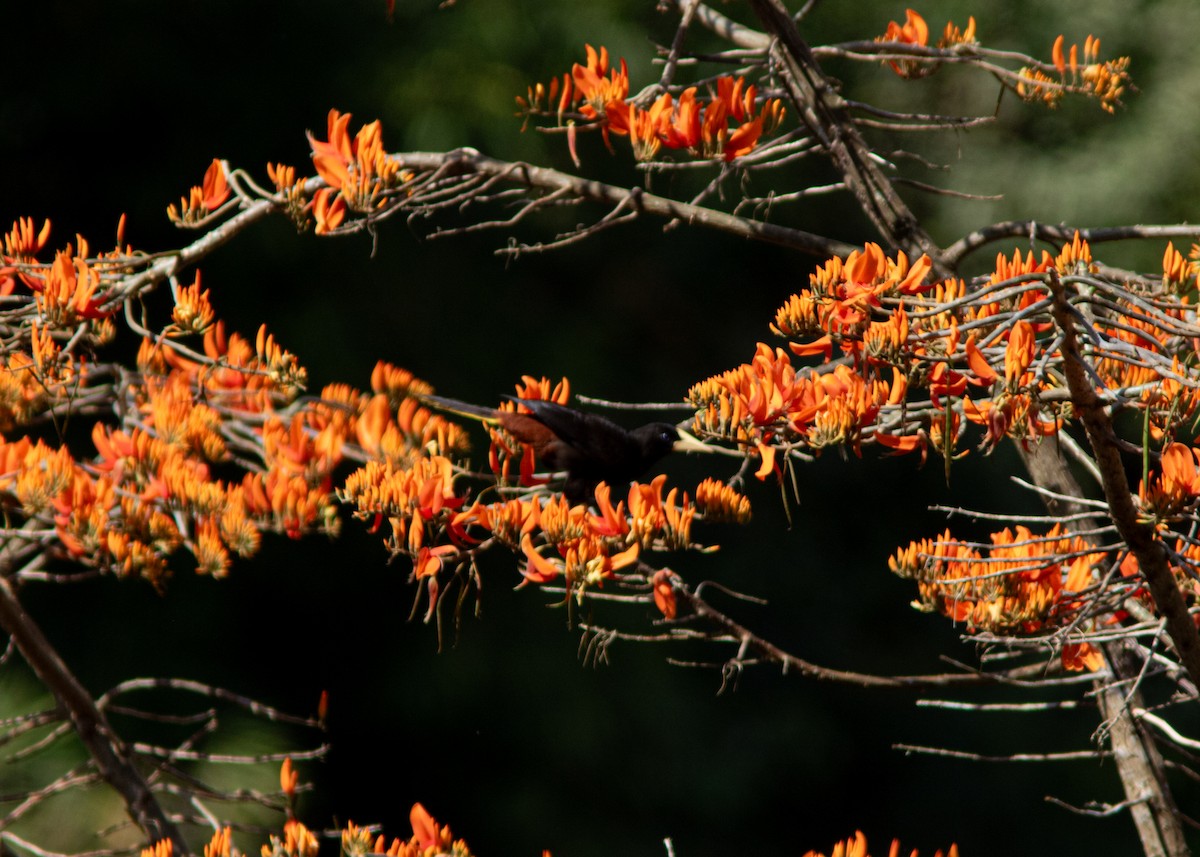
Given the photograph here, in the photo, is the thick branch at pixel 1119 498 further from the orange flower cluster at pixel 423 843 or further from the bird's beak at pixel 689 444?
the orange flower cluster at pixel 423 843

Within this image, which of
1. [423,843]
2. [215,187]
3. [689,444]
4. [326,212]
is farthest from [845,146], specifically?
[423,843]

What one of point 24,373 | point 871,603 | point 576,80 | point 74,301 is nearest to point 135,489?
point 24,373

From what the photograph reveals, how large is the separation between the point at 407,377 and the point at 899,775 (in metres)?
3.32

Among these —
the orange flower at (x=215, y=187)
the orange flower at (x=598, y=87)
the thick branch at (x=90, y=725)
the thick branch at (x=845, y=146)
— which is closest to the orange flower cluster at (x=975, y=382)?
the thick branch at (x=845, y=146)

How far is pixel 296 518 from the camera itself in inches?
62.3

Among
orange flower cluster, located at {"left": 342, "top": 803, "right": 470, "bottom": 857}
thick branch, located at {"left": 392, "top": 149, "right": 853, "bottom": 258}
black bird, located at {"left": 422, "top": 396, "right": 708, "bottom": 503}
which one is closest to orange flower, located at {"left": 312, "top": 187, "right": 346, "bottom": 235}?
thick branch, located at {"left": 392, "top": 149, "right": 853, "bottom": 258}

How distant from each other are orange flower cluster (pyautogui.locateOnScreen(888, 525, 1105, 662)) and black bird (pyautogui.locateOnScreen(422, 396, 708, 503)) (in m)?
0.31

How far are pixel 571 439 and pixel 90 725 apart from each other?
2.70ft

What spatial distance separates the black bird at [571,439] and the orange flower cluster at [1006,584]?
0.31m

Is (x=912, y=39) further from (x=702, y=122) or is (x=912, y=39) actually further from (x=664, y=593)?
(x=664, y=593)

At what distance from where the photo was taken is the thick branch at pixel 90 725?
5.25 feet

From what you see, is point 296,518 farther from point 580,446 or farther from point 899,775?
point 899,775

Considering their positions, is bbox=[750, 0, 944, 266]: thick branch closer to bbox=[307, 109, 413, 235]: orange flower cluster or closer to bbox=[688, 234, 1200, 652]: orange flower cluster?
bbox=[688, 234, 1200, 652]: orange flower cluster

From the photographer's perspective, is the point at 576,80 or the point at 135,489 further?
the point at 135,489
